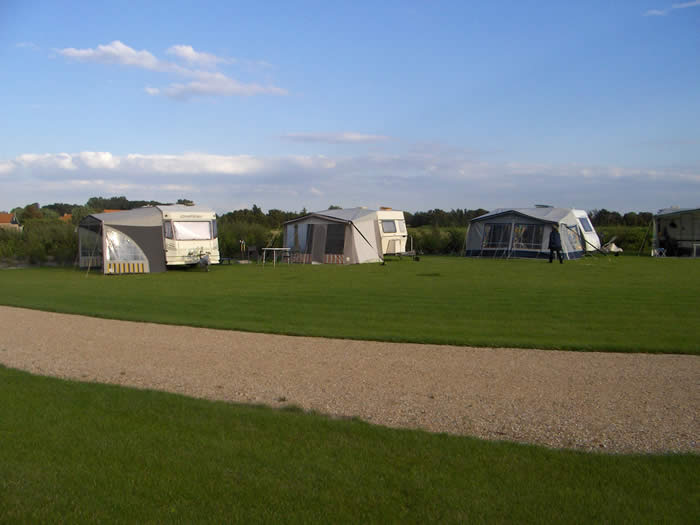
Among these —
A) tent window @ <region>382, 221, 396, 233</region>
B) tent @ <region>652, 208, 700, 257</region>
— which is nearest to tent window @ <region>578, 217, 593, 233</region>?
tent @ <region>652, 208, 700, 257</region>

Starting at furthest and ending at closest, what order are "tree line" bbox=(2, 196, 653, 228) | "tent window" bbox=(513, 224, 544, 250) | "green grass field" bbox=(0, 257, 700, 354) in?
"tree line" bbox=(2, 196, 653, 228) < "tent window" bbox=(513, 224, 544, 250) < "green grass field" bbox=(0, 257, 700, 354)

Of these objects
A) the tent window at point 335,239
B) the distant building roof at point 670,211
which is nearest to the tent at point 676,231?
the distant building roof at point 670,211

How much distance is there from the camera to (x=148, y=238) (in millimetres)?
22047

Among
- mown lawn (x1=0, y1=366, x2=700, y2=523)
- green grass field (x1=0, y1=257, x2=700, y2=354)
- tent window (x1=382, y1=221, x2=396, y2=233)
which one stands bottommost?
mown lawn (x1=0, y1=366, x2=700, y2=523)

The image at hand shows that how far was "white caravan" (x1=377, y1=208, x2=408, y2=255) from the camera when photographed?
29.1 meters

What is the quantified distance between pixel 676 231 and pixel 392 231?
47.3 ft

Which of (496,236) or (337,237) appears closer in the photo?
(337,237)

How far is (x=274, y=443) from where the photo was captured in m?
4.59

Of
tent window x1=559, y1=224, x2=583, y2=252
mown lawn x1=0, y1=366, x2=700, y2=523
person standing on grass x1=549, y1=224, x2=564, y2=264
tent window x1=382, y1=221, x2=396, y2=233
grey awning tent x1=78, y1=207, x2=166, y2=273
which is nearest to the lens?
mown lawn x1=0, y1=366, x2=700, y2=523

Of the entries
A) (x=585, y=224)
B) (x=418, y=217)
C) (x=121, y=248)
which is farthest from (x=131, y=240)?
(x=418, y=217)

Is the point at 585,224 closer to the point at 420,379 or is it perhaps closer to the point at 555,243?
the point at 555,243

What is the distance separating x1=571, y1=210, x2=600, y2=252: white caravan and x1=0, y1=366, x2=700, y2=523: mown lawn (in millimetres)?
27044

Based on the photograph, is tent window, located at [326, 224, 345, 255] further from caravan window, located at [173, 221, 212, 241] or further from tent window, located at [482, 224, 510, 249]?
tent window, located at [482, 224, 510, 249]

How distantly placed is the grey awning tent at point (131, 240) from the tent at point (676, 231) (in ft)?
73.6
